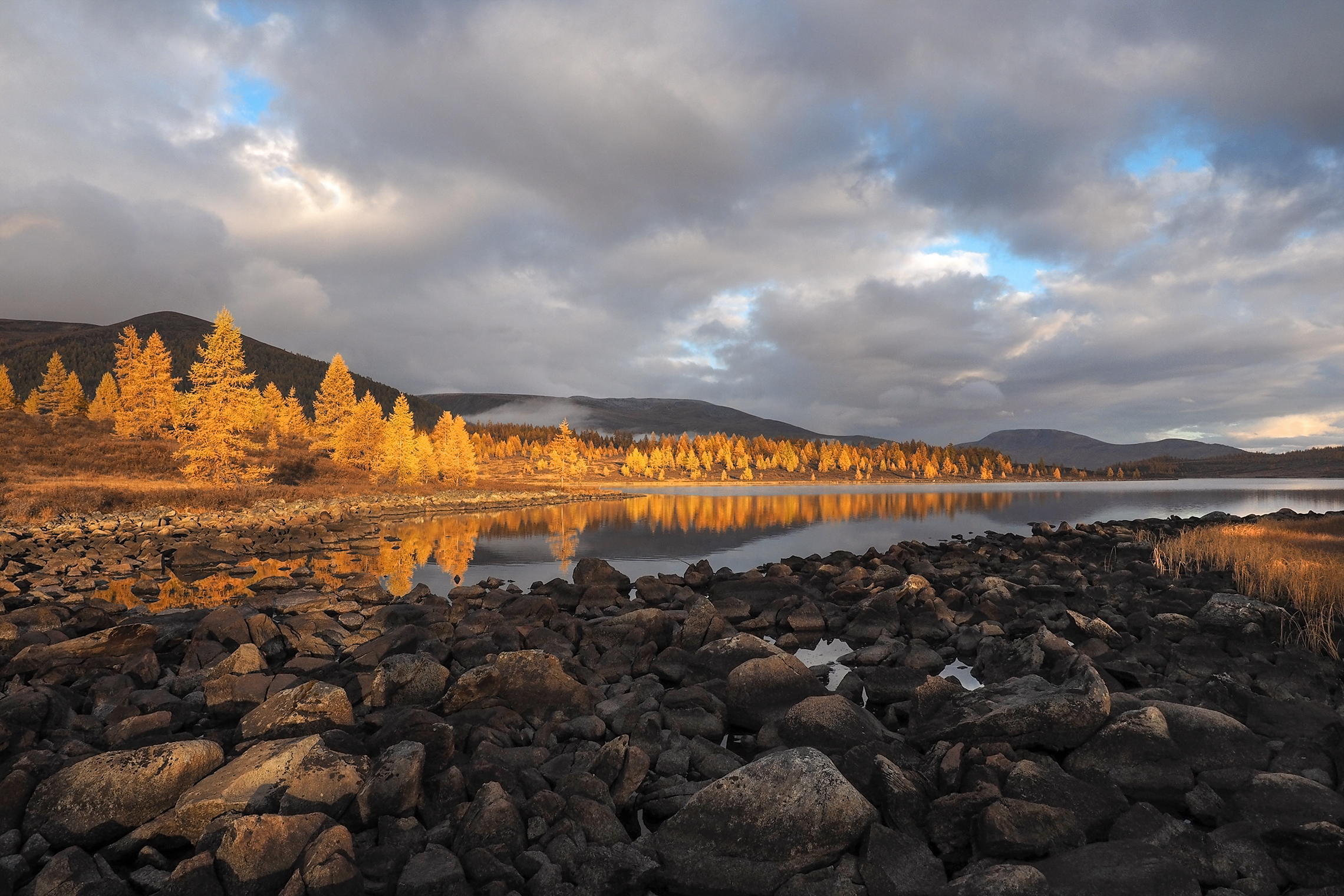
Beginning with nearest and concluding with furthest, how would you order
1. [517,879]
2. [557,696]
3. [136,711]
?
[517,879], [136,711], [557,696]

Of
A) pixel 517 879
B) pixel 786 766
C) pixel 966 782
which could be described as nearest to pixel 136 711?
pixel 517 879

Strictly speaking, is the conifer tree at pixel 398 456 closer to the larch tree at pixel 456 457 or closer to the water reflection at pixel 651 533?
the larch tree at pixel 456 457

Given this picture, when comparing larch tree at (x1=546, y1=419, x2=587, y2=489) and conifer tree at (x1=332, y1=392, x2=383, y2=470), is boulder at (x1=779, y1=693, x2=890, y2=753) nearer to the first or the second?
conifer tree at (x1=332, y1=392, x2=383, y2=470)

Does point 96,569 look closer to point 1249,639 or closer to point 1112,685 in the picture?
point 1112,685

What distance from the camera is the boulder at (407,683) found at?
10883 mm

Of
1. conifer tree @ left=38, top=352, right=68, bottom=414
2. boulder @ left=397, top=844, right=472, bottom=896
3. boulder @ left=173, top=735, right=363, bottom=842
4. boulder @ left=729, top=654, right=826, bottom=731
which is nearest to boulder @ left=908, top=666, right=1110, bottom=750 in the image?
boulder @ left=729, top=654, right=826, bottom=731

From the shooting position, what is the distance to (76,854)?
634 cm

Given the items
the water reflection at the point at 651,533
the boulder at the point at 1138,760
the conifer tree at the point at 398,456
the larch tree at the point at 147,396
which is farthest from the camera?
the larch tree at the point at 147,396

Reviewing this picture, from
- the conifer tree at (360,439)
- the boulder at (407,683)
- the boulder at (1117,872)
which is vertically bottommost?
the boulder at (407,683)

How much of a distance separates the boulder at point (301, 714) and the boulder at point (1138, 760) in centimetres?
1039

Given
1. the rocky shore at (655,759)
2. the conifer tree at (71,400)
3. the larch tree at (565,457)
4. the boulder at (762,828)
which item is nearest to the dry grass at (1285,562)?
the rocky shore at (655,759)

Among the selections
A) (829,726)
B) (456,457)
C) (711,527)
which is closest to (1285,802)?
(829,726)

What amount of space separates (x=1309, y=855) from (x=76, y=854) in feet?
39.4

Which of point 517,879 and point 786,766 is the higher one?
point 786,766
